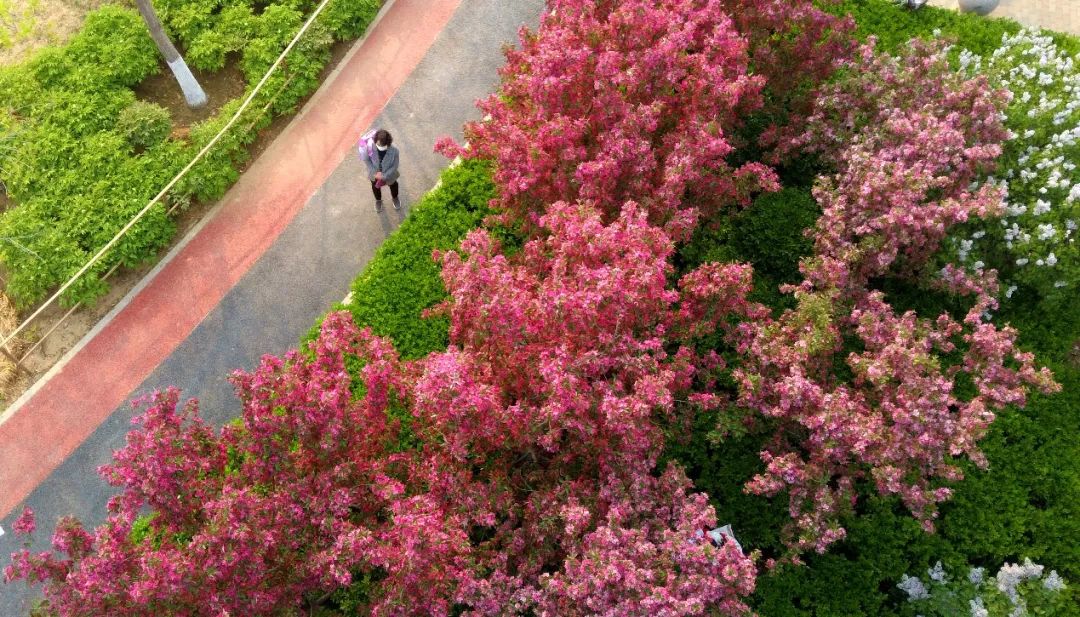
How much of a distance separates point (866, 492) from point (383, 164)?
826 cm

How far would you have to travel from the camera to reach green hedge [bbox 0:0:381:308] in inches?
504

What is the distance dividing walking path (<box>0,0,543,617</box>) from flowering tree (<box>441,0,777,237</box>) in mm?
3572

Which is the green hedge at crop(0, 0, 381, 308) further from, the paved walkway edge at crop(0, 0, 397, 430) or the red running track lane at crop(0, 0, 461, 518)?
the red running track lane at crop(0, 0, 461, 518)

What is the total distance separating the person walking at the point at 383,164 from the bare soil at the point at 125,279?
2877 mm

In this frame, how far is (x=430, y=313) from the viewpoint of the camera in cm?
1026

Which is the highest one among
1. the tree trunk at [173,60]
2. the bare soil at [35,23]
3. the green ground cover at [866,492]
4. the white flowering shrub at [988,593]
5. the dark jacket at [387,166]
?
the bare soil at [35,23]

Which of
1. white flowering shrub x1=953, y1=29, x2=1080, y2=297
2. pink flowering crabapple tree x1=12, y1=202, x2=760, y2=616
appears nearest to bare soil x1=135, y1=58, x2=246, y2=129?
pink flowering crabapple tree x1=12, y1=202, x2=760, y2=616

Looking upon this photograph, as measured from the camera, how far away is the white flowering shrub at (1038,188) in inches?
399

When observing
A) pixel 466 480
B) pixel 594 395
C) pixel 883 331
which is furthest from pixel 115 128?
pixel 883 331

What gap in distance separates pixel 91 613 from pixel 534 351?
15.9ft

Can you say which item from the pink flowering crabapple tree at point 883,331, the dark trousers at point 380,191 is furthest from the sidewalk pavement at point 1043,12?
the dark trousers at point 380,191

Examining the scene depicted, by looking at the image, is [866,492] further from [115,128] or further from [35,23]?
[35,23]

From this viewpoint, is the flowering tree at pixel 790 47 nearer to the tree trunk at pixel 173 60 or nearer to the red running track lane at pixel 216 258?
the red running track lane at pixel 216 258

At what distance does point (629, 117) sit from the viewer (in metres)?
9.78
